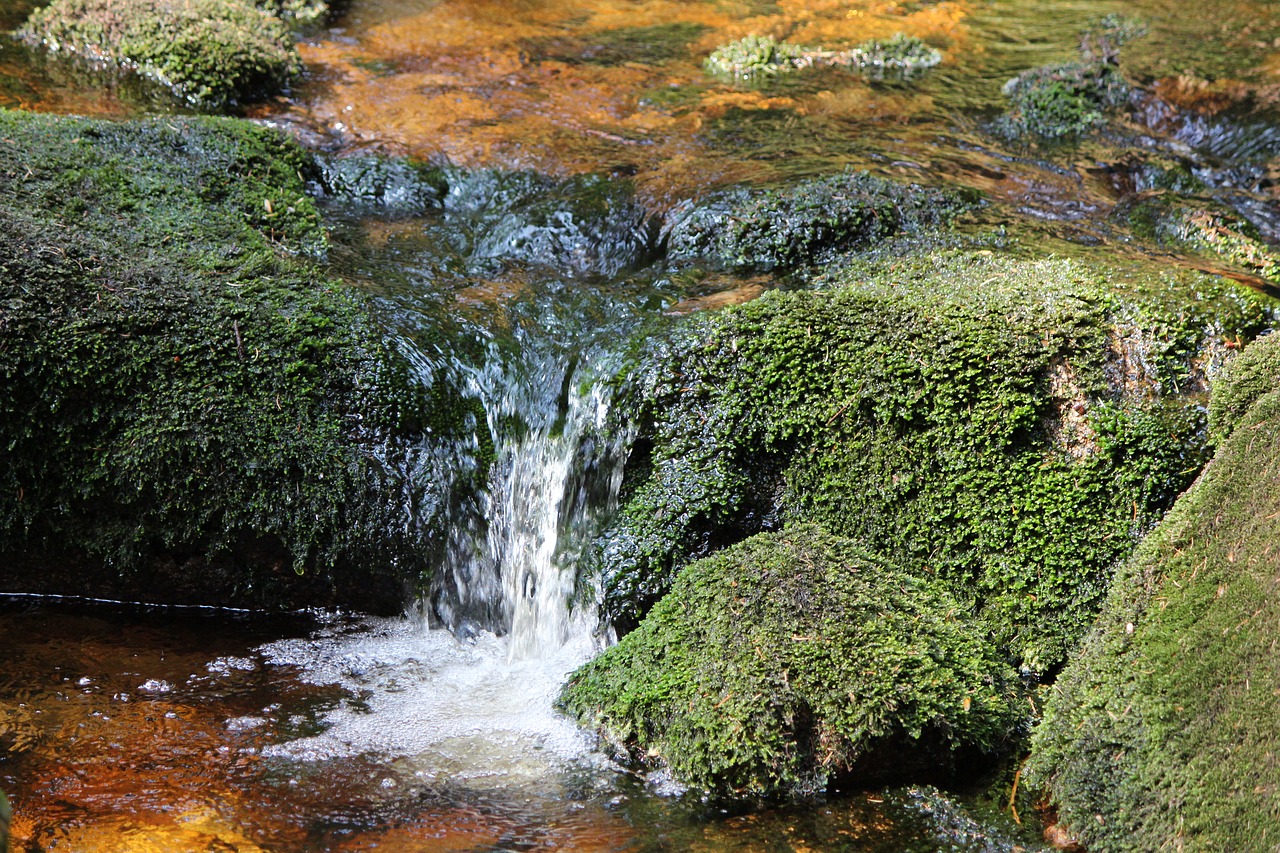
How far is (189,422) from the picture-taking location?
4398 mm

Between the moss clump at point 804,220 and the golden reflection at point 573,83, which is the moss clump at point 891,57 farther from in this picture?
the moss clump at point 804,220

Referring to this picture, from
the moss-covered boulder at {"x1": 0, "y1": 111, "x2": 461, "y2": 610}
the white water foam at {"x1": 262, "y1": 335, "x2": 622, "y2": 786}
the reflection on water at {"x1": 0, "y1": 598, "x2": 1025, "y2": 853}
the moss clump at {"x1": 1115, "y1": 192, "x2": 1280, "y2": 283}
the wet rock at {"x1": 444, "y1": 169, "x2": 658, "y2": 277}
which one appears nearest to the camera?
the reflection on water at {"x1": 0, "y1": 598, "x2": 1025, "y2": 853}

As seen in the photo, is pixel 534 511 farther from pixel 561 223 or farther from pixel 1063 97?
pixel 1063 97

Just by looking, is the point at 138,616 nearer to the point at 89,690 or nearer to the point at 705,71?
the point at 89,690

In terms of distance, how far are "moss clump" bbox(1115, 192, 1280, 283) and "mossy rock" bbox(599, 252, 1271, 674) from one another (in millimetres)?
1220

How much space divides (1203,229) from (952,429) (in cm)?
281

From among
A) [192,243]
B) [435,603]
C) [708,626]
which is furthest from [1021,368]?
[192,243]

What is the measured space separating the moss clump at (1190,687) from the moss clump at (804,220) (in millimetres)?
2504

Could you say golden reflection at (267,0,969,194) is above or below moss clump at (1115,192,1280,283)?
above

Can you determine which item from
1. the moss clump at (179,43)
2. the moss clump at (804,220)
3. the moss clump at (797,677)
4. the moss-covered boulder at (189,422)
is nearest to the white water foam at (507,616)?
the moss-covered boulder at (189,422)

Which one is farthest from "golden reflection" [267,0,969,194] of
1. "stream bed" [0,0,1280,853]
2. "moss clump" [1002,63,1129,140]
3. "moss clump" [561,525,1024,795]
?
"moss clump" [561,525,1024,795]

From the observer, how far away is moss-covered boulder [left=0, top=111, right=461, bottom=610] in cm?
436

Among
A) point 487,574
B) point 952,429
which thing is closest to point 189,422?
point 487,574

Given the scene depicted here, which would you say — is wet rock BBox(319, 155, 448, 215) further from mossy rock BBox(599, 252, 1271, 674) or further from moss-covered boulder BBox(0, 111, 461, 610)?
mossy rock BBox(599, 252, 1271, 674)
